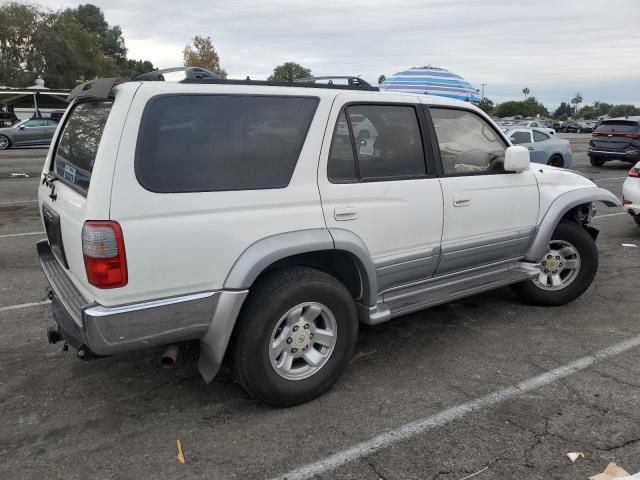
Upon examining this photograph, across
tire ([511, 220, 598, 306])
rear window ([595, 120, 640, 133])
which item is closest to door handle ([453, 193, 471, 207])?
tire ([511, 220, 598, 306])

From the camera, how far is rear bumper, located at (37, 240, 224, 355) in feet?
8.68

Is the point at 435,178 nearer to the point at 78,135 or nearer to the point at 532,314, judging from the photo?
the point at 532,314

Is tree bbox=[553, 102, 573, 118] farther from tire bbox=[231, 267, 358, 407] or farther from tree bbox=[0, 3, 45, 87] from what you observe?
tire bbox=[231, 267, 358, 407]

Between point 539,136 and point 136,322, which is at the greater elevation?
point 539,136

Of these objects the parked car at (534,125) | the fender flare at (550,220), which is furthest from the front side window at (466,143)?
the parked car at (534,125)

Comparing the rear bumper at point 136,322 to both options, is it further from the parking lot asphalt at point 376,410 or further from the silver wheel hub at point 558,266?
the silver wheel hub at point 558,266

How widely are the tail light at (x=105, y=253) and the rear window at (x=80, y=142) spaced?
0.32 m

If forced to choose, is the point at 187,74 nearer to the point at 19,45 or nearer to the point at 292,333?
the point at 292,333

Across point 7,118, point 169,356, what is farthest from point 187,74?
point 7,118

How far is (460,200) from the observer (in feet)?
12.9

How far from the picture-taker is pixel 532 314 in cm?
479

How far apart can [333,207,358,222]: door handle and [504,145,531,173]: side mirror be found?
1.55 metres

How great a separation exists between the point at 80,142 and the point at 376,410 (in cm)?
241

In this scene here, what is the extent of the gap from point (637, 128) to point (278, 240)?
59.5 ft
